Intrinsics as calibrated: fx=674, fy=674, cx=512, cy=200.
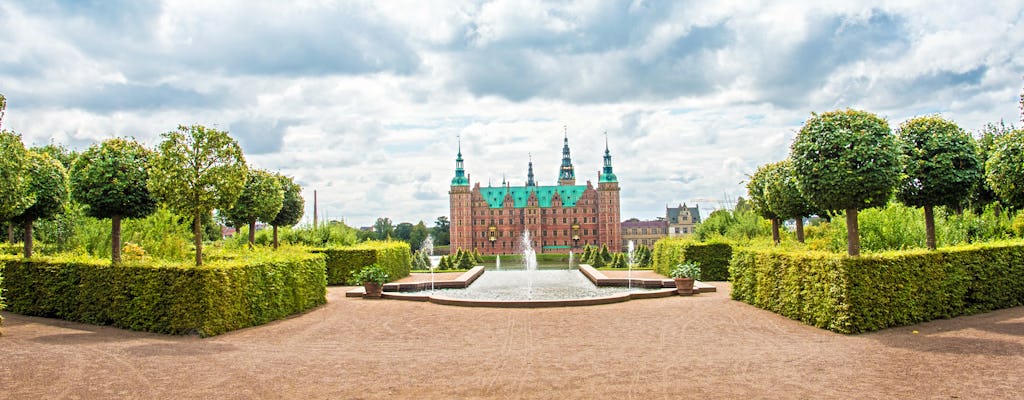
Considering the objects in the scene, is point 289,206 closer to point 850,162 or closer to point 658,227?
point 850,162

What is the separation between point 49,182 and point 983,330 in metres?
16.9

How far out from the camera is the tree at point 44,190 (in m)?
13.1

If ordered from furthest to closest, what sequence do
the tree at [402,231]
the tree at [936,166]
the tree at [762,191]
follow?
the tree at [402,231] → the tree at [762,191] → the tree at [936,166]

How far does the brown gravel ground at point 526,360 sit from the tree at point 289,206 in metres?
10.2

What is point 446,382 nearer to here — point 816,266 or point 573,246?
point 816,266

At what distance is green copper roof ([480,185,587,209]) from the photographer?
9831 cm

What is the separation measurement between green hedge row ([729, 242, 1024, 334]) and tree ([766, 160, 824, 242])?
4.00 metres

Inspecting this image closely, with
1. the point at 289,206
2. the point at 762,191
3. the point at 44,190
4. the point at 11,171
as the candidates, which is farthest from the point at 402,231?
the point at 11,171

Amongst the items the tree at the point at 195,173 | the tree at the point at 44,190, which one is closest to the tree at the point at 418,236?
the tree at the point at 44,190

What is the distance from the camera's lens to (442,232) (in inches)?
4434

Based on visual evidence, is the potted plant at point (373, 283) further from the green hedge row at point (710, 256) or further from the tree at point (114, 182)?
the green hedge row at point (710, 256)

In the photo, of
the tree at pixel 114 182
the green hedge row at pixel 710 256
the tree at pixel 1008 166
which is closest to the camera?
the tree at pixel 1008 166

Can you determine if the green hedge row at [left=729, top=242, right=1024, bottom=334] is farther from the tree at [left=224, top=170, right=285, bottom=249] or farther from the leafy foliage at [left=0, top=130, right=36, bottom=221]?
the tree at [left=224, top=170, right=285, bottom=249]

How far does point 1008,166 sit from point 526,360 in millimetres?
10077
